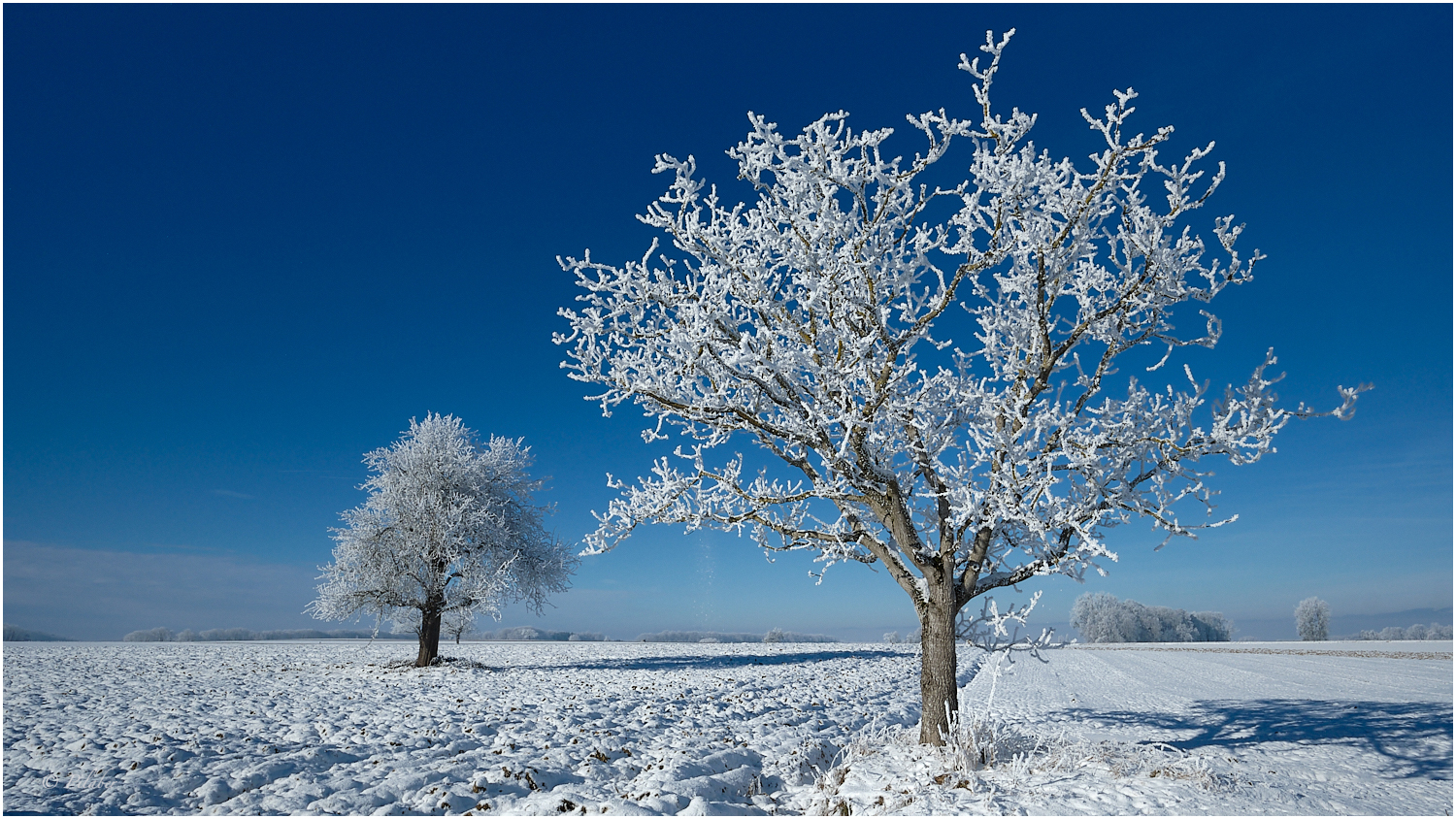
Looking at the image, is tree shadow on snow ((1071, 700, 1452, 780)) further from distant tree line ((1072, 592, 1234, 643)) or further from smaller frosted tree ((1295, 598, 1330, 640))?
smaller frosted tree ((1295, 598, 1330, 640))

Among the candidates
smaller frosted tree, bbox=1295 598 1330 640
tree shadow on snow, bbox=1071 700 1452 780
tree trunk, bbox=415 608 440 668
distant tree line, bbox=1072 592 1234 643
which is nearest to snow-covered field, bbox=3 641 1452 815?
tree shadow on snow, bbox=1071 700 1452 780

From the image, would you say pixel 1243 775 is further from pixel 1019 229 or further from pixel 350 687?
pixel 350 687

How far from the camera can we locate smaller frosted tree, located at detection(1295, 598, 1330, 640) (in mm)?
80044

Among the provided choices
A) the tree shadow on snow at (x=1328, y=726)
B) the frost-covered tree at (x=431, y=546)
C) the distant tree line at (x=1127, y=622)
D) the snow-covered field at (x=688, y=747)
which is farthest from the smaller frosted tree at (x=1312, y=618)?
the frost-covered tree at (x=431, y=546)

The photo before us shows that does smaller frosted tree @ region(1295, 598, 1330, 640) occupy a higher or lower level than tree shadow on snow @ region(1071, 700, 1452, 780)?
lower

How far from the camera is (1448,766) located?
7.93 metres

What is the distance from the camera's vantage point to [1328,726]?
1088 cm

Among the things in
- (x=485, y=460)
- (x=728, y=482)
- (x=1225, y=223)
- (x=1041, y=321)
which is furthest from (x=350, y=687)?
(x=1225, y=223)

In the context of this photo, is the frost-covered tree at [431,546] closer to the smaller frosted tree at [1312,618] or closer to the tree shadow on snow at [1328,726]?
the tree shadow on snow at [1328,726]

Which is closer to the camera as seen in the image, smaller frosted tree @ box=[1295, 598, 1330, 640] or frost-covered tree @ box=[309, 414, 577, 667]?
frost-covered tree @ box=[309, 414, 577, 667]

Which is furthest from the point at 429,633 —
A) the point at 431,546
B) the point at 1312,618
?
the point at 1312,618

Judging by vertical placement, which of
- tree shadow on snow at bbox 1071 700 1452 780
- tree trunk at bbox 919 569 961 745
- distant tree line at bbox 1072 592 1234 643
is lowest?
distant tree line at bbox 1072 592 1234 643

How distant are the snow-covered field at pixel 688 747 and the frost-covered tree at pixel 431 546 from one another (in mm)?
3566

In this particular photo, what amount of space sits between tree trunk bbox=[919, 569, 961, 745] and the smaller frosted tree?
101m
